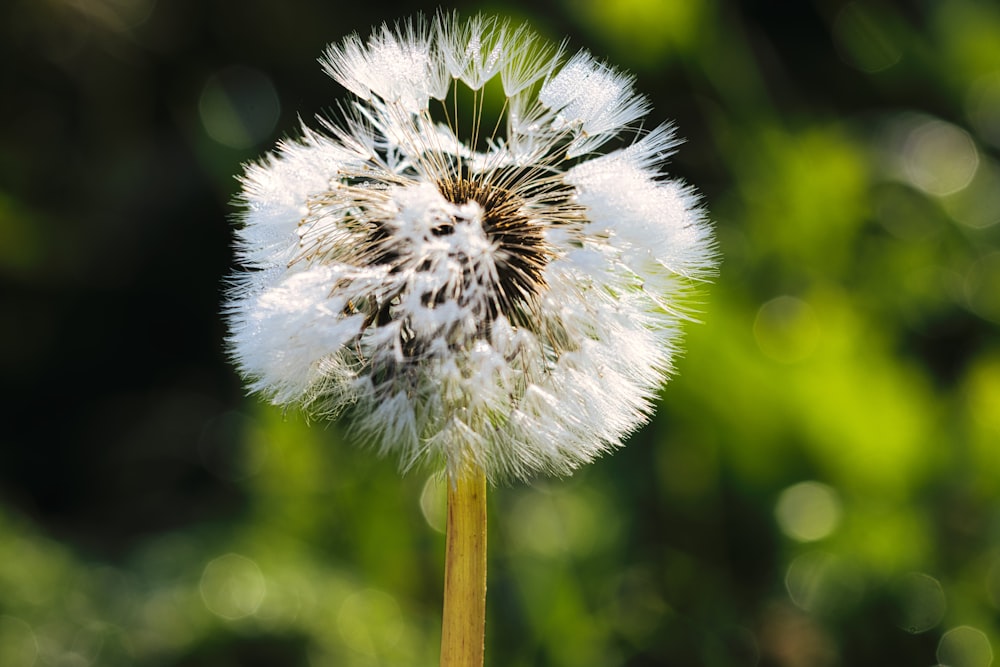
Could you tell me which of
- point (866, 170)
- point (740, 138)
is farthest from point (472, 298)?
point (866, 170)

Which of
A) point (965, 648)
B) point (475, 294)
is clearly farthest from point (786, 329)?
point (475, 294)

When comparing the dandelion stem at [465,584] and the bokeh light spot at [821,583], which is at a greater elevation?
the bokeh light spot at [821,583]

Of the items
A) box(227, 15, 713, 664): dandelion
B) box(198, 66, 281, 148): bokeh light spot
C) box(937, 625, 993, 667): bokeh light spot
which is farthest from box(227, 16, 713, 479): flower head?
box(198, 66, 281, 148): bokeh light spot

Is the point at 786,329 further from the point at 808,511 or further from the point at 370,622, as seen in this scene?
the point at 370,622

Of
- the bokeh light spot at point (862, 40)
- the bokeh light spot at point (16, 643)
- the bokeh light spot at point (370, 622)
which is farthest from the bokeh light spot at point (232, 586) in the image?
the bokeh light spot at point (862, 40)

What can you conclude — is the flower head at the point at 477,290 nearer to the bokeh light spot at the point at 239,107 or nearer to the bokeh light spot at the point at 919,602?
the bokeh light spot at the point at 919,602

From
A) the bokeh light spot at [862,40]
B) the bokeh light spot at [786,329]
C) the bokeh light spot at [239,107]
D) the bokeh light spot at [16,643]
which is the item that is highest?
the bokeh light spot at [862,40]

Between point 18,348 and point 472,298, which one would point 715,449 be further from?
point 18,348
